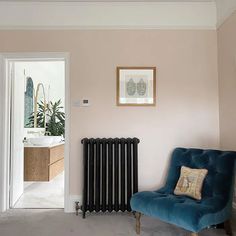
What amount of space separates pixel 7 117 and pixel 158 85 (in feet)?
6.43

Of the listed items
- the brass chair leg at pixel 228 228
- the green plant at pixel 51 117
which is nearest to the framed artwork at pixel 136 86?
the brass chair leg at pixel 228 228

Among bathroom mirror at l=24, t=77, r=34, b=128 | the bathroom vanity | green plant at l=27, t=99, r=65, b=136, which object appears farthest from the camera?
green plant at l=27, t=99, r=65, b=136

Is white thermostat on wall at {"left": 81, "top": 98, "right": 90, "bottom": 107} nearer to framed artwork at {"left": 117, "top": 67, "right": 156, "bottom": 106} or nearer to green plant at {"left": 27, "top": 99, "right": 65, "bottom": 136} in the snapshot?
framed artwork at {"left": 117, "top": 67, "right": 156, "bottom": 106}

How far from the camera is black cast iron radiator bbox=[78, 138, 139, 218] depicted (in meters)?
2.71

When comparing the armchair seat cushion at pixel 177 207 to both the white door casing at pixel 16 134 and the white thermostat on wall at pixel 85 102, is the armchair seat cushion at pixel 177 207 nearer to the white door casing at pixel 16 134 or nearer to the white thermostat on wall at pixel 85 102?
the white thermostat on wall at pixel 85 102

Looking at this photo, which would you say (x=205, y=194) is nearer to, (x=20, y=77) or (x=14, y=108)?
(x=14, y=108)

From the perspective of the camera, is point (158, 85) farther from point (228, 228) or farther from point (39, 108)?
point (39, 108)

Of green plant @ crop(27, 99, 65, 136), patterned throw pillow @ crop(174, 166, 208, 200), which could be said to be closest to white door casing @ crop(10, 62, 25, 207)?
green plant @ crop(27, 99, 65, 136)

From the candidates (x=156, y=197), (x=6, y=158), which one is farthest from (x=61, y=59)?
(x=156, y=197)

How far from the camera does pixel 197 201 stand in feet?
6.98

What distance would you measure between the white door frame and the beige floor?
1.05 feet

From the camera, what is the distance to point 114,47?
2.97 m

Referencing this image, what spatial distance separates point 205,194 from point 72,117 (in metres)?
1.73

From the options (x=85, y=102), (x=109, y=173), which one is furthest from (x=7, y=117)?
(x=109, y=173)
